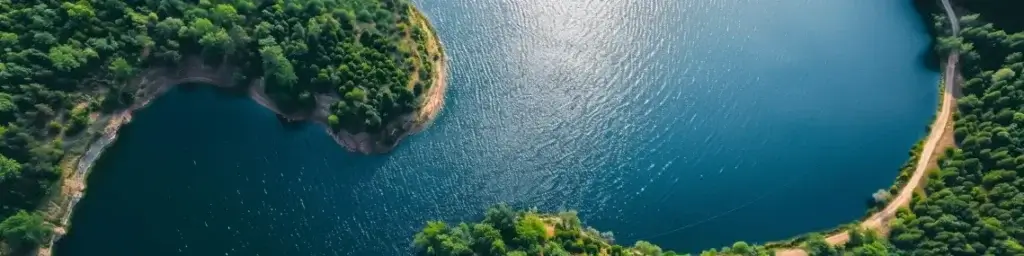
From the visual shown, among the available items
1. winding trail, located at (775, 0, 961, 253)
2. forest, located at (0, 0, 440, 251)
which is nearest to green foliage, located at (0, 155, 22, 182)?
forest, located at (0, 0, 440, 251)

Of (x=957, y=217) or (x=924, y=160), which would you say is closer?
(x=957, y=217)

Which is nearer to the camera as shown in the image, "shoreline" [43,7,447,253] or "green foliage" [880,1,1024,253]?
"green foliage" [880,1,1024,253]

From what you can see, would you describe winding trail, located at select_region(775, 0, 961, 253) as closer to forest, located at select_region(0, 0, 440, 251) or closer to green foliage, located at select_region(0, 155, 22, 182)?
forest, located at select_region(0, 0, 440, 251)

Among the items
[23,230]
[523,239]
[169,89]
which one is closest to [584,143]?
[523,239]

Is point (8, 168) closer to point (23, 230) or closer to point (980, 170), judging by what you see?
point (23, 230)

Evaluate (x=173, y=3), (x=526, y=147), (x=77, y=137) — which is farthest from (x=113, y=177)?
(x=526, y=147)
